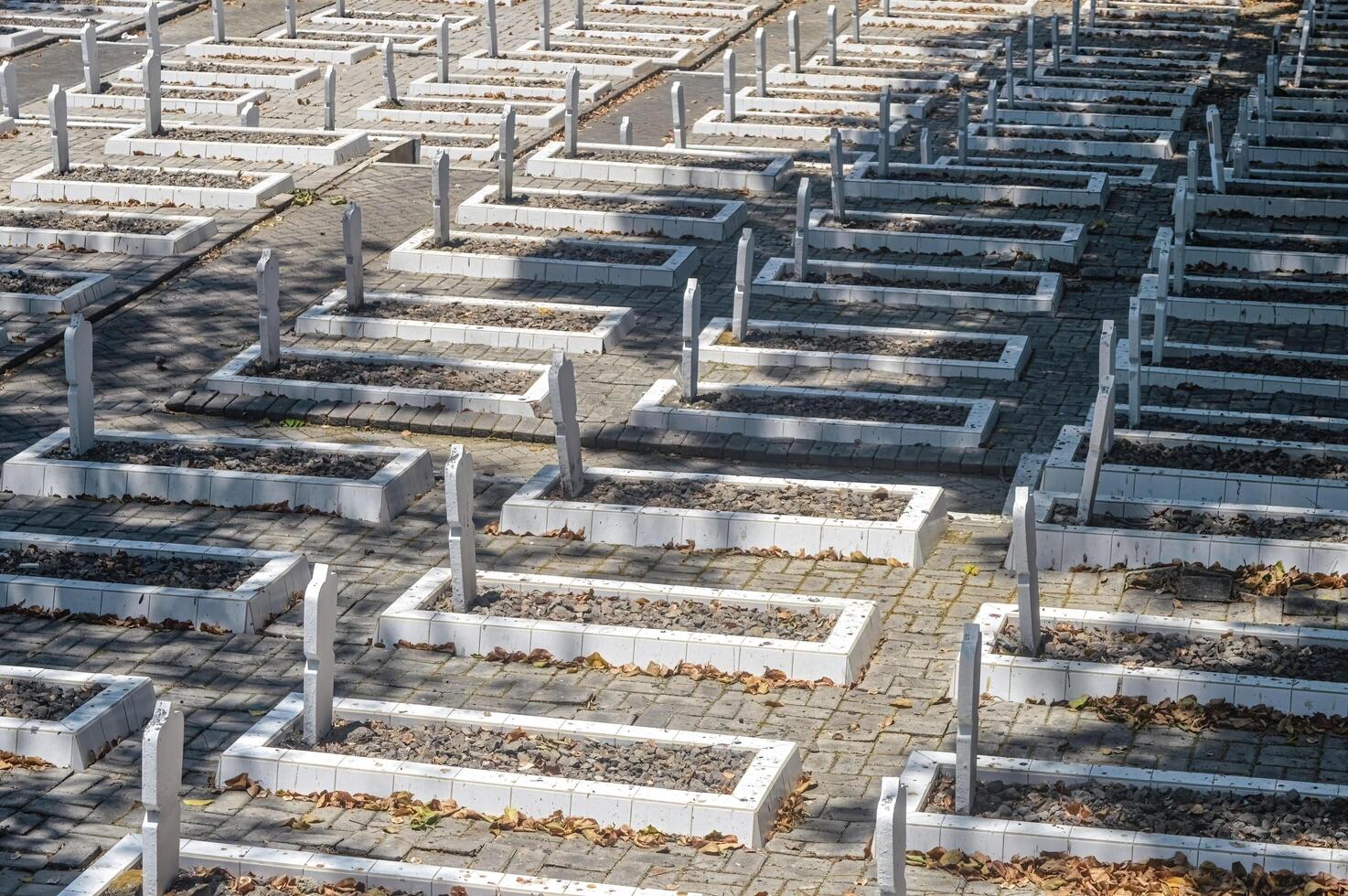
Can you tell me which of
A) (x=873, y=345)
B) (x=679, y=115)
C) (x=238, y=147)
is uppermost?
(x=679, y=115)

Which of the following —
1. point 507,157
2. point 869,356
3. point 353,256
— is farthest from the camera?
point 507,157

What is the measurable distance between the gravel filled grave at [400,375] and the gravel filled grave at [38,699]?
5528 millimetres

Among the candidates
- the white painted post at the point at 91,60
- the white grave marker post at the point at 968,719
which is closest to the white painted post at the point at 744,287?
the white grave marker post at the point at 968,719

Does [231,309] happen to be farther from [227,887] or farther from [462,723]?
[227,887]

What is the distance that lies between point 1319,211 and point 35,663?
1488cm

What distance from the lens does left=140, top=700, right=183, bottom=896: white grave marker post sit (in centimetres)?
838

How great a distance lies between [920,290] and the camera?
1806 centimetres

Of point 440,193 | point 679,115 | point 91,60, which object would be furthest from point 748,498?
point 91,60

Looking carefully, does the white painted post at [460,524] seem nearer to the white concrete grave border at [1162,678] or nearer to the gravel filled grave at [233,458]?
the gravel filled grave at [233,458]

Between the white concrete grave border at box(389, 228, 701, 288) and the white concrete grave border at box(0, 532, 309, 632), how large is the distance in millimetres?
7154

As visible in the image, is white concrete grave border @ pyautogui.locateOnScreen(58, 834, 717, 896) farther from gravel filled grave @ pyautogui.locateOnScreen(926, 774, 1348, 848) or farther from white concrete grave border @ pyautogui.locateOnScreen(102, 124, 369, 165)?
white concrete grave border @ pyautogui.locateOnScreen(102, 124, 369, 165)

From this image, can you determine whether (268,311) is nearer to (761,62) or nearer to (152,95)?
(152,95)

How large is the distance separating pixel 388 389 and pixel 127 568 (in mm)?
3866

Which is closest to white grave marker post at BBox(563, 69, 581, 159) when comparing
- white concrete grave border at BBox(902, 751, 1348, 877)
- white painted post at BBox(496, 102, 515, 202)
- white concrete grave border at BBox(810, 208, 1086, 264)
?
white painted post at BBox(496, 102, 515, 202)
